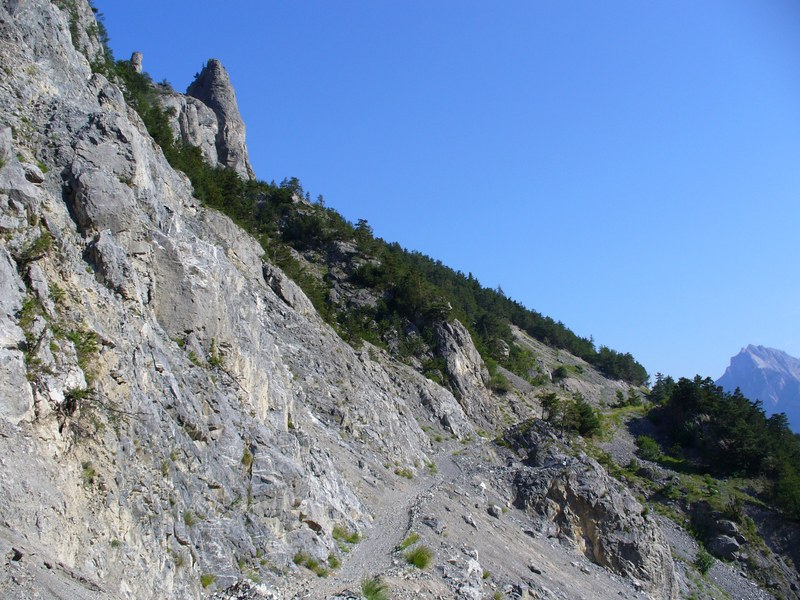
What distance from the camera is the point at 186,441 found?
18.5 m

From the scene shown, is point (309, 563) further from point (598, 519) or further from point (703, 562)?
point (703, 562)

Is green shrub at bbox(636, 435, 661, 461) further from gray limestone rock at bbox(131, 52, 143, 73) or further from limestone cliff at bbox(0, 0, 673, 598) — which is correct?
Result: gray limestone rock at bbox(131, 52, 143, 73)

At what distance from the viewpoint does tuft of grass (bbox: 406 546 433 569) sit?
868 inches

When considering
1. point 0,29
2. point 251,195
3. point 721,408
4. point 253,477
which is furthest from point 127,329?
point 721,408

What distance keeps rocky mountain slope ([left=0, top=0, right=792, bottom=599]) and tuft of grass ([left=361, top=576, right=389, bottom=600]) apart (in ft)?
1.45

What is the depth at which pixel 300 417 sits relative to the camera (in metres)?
33.3

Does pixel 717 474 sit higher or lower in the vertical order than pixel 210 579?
higher

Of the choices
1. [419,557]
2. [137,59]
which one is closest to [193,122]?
[137,59]

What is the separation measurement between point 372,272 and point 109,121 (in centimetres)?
4643

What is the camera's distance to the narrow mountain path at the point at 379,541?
730 inches

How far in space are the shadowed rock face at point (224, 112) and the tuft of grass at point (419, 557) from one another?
249ft

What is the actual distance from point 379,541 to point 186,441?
10593 mm

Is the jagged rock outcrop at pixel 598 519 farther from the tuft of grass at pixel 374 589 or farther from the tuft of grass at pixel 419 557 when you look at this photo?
the tuft of grass at pixel 374 589

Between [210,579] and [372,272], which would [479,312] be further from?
[210,579]
